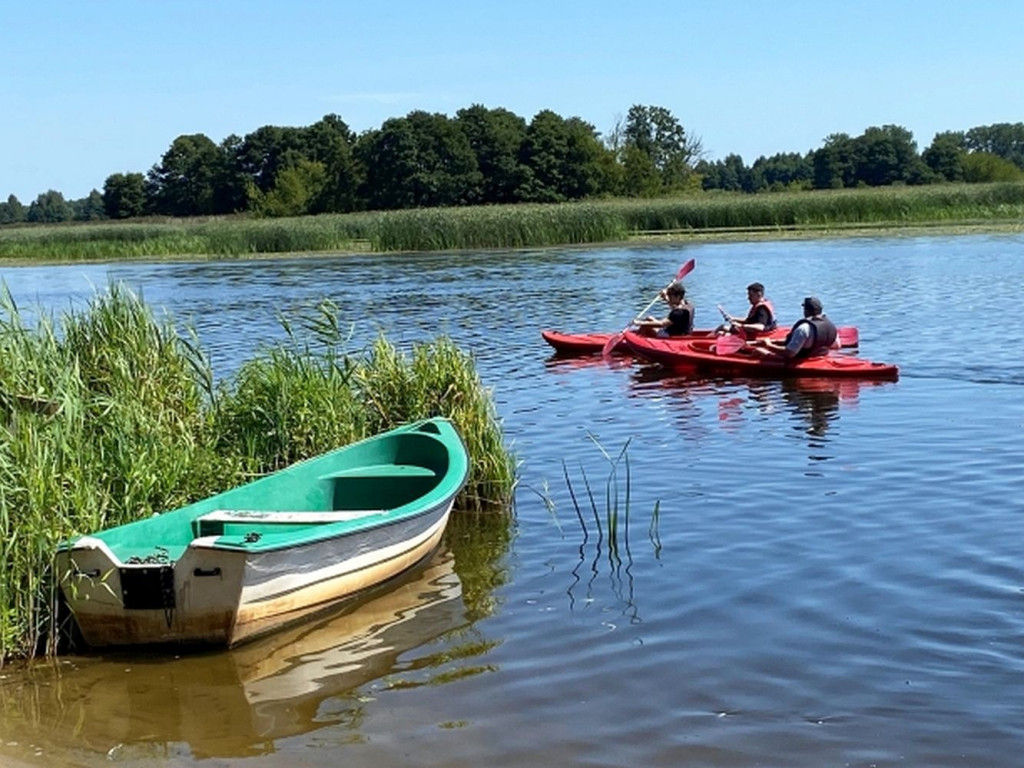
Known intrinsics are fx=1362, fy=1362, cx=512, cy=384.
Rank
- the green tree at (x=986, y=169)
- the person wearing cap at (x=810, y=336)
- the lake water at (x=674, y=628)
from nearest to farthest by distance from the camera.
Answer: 1. the lake water at (x=674, y=628)
2. the person wearing cap at (x=810, y=336)
3. the green tree at (x=986, y=169)

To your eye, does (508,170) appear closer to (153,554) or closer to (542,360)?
(542,360)

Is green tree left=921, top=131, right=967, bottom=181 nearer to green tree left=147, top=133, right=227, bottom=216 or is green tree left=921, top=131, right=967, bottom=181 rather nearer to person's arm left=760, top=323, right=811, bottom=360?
green tree left=147, top=133, right=227, bottom=216

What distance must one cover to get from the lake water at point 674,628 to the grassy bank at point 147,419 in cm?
58

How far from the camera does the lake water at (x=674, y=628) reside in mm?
5648

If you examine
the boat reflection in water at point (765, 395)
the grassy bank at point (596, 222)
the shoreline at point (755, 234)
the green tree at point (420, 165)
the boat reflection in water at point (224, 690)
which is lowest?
the boat reflection in water at point (224, 690)

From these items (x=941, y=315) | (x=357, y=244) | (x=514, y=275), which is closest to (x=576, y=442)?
(x=941, y=315)

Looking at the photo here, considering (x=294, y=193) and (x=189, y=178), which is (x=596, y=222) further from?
(x=189, y=178)

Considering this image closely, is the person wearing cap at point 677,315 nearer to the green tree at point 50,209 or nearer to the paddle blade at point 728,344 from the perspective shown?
the paddle blade at point 728,344

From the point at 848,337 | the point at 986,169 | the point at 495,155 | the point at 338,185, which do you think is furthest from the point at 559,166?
the point at 848,337

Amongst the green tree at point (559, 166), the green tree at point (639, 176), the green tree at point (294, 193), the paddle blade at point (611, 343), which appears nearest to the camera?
the paddle blade at point (611, 343)

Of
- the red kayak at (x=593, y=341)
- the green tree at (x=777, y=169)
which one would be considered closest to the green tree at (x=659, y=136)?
the green tree at (x=777, y=169)

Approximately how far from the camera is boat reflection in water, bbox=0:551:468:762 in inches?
230

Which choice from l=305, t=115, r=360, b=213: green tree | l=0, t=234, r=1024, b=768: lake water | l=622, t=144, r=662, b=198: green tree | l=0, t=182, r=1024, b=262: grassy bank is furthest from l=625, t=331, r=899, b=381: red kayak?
l=305, t=115, r=360, b=213: green tree

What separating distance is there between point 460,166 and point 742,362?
59.6 metres
